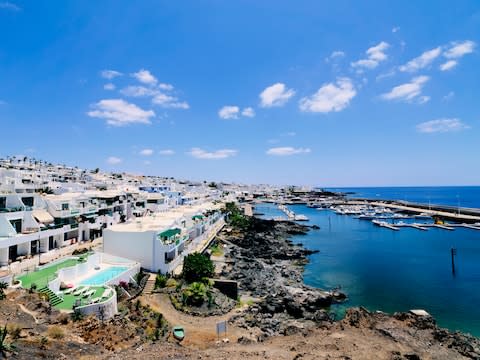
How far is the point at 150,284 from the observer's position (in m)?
24.7

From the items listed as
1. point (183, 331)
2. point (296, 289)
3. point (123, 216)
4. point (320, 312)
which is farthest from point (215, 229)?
point (183, 331)

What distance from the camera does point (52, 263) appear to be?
22.9 m

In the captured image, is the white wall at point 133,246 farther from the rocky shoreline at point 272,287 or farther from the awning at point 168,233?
the rocky shoreline at point 272,287

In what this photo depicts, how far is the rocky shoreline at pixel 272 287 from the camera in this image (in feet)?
74.4

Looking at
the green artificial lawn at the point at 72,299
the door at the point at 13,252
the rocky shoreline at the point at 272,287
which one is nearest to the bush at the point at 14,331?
the green artificial lawn at the point at 72,299

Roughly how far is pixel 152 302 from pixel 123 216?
25845 mm

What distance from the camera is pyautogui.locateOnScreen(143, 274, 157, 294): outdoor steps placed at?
23.8 meters

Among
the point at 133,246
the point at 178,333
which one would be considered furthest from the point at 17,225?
the point at 178,333

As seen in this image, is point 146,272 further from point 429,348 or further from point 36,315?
point 429,348

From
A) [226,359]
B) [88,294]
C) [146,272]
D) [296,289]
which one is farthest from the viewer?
[296,289]

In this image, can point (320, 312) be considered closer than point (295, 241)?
Yes

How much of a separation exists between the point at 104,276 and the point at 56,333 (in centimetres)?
928

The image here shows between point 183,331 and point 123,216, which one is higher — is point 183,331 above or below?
below

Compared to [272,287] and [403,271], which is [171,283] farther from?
[403,271]
